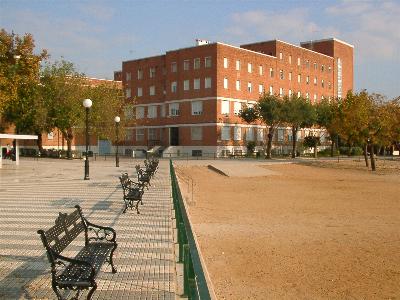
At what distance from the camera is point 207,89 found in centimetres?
A: 5831

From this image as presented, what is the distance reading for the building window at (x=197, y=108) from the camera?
193 feet

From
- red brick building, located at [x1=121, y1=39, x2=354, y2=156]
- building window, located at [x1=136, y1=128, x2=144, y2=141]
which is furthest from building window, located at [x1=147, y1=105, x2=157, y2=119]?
building window, located at [x1=136, y1=128, x2=144, y2=141]

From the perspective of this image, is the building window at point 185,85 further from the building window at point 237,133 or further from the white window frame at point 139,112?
the white window frame at point 139,112

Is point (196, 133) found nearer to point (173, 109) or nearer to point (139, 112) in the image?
point (173, 109)

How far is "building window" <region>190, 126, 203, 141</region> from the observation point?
58.8 metres

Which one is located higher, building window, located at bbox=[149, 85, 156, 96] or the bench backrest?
building window, located at bbox=[149, 85, 156, 96]

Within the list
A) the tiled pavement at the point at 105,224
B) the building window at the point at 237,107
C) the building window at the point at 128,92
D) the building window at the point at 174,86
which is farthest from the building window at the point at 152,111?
the tiled pavement at the point at 105,224

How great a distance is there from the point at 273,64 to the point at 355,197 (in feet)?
152

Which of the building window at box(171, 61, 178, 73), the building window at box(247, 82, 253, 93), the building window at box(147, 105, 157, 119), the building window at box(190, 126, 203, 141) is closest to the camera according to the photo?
the building window at box(190, 126, 203, 141)

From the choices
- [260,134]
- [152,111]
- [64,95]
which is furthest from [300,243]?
[152,111]

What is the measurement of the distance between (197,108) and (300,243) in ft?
160

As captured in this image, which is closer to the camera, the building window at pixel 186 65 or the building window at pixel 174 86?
the building window at pixel 186 65

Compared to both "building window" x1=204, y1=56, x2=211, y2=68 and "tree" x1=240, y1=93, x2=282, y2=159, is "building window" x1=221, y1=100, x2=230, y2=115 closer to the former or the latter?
"tree" x1=240, y1=93, x2=282, y2=159

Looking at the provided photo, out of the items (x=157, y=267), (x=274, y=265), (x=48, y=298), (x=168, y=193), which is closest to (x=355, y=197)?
(x=168, y=193)
